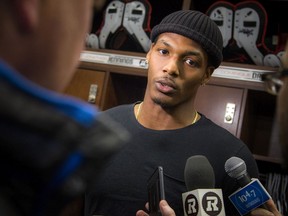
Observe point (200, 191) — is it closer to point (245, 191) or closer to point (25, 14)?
point (245, 191)

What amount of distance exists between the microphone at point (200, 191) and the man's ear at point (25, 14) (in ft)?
3.05

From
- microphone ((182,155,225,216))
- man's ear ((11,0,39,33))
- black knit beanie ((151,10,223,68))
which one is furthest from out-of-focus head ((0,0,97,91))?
black knit beanie ((151,10,223,68))

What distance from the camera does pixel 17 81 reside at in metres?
0.41

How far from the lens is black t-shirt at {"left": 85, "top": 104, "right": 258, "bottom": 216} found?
1.43 metres

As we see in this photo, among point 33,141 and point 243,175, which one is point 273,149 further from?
Answer: point 33,141

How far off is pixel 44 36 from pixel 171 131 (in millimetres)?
1135

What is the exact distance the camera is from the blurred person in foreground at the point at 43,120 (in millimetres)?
420

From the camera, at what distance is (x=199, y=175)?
1399 millimetres

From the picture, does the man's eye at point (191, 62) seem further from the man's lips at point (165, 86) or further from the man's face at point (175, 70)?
the man's lips at point (165, 86)

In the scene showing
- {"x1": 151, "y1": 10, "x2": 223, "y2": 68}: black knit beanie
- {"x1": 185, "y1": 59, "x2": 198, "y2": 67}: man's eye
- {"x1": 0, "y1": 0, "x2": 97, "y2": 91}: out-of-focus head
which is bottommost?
{"x1": 185, "y1": 59, "x2": 198, "y2": 67}: man's eye

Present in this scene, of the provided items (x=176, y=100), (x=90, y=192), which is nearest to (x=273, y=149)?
(x=176, y=100)

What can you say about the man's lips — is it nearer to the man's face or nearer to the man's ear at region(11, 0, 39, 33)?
the man's face

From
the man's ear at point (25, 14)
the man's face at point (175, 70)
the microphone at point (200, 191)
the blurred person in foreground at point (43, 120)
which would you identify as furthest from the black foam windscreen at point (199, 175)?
the man's ear at point (25, 14)

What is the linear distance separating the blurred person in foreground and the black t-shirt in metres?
0.97
